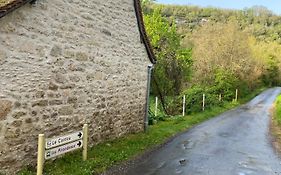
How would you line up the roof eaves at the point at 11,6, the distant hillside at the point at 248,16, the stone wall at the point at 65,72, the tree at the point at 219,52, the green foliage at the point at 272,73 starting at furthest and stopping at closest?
the distant hillside at the point at 248,16, the green foliage at the point at 272,73, the tree at the point at 219,52, the stone wall at the point at 65,72, the roof eaves at the point at 11,6

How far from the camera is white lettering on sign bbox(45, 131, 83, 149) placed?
7786 mm

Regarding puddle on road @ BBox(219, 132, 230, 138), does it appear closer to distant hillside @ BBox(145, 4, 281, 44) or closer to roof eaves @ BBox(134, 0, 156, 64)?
roof eaves @ BBox(134, 0, 156, 64)

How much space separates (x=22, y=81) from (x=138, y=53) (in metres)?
6.57

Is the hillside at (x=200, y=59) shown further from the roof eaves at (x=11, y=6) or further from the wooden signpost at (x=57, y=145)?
the roof eaves at (x=11, y=6)

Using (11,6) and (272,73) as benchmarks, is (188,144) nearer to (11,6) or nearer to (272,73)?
(11,6)

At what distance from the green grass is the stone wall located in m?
0.39

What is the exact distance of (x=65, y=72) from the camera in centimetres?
949

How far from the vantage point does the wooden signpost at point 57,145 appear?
7371 millimetres

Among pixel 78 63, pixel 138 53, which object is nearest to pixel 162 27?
pixel 138 53

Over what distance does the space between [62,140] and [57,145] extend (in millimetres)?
229

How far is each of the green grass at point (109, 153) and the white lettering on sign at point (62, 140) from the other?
0.66 meters

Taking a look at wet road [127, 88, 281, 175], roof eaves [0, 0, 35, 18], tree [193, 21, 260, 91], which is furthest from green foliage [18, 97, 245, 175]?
tree [193, 21, 260, 91]

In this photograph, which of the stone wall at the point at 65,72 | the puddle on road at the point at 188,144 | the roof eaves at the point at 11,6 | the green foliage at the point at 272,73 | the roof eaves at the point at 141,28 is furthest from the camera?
→ the green foliage at the point at 272,73

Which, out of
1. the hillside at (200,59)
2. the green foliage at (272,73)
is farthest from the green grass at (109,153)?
the green foliage at (272,73)
